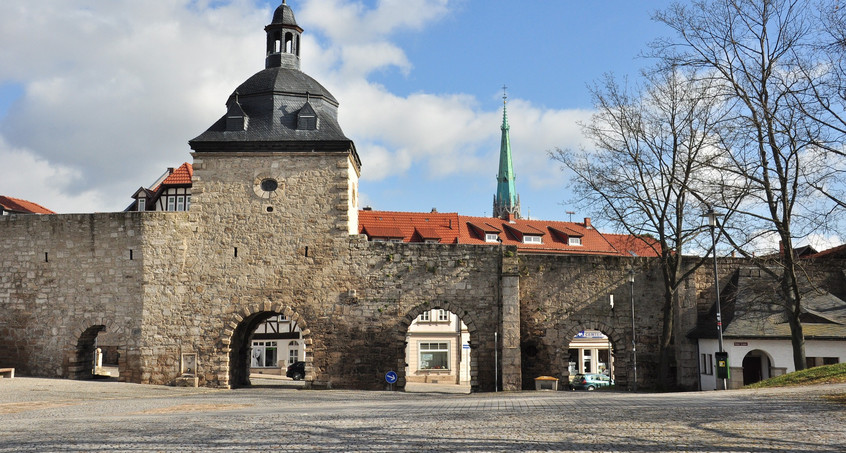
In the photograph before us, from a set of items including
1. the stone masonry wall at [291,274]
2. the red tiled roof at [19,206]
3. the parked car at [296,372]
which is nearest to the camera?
the stone masonry wall at [291,274]

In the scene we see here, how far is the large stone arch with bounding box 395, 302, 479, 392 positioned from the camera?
23.6m

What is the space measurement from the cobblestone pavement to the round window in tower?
970 cm

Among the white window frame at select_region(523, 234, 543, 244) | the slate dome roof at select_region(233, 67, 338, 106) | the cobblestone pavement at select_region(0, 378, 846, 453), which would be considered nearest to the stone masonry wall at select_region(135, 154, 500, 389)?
the slate dome roof at select_region(233, 67, 338, 106)

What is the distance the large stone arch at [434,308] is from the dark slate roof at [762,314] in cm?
747

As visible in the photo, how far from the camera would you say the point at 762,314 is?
2475 cm

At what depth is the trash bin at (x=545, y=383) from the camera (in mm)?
23375

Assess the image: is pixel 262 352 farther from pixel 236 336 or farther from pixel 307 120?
pixel 307 120

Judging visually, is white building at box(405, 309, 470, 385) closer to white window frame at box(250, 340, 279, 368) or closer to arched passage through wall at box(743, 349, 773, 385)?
white window frame at box(250, 340, 279, 368)

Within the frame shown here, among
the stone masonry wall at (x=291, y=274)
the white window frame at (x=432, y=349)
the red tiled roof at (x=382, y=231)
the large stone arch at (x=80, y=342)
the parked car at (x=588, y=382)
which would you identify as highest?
the red tiled roof at (x=382, y=231)

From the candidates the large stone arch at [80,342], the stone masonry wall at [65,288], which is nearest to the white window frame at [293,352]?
the stone masonry wall at [65,288]

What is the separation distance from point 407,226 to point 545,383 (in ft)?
77.7

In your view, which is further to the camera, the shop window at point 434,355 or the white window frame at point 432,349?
the white window frame at point 432,349

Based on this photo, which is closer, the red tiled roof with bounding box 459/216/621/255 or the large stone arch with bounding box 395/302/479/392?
the large stone arch with bounding box 395/302/479/392

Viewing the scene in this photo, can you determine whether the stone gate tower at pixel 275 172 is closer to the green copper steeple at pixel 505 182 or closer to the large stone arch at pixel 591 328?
the large stone arch at pixel 591 328
